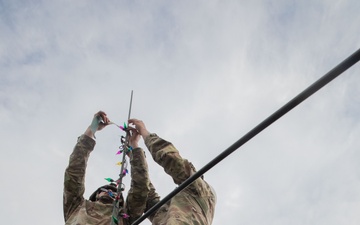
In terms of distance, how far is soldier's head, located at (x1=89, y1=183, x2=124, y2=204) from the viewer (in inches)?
185

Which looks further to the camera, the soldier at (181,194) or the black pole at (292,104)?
the soldier at (181,194)

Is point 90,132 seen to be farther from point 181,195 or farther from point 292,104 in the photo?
point 292,104

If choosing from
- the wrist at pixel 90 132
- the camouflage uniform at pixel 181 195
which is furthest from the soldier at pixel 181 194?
the wrist at pixel 90 132

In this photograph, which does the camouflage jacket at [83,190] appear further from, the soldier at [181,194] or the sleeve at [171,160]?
the sleeve at [171,160]

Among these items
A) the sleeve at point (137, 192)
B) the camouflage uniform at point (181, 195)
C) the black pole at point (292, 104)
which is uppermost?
the sleeve at point (137, 192)

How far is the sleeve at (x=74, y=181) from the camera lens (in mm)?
4637

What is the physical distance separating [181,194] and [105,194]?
146 centimetres

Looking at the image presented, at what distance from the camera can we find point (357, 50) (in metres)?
1.55

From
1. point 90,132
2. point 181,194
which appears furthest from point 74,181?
point 181,194

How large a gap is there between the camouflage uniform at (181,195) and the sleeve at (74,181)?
0.93m

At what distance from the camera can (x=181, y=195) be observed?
3656mm

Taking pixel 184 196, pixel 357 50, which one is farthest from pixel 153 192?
pixel 357 50

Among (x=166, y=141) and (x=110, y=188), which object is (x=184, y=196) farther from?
(x=110, y=188)

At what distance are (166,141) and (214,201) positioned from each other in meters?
0.79
